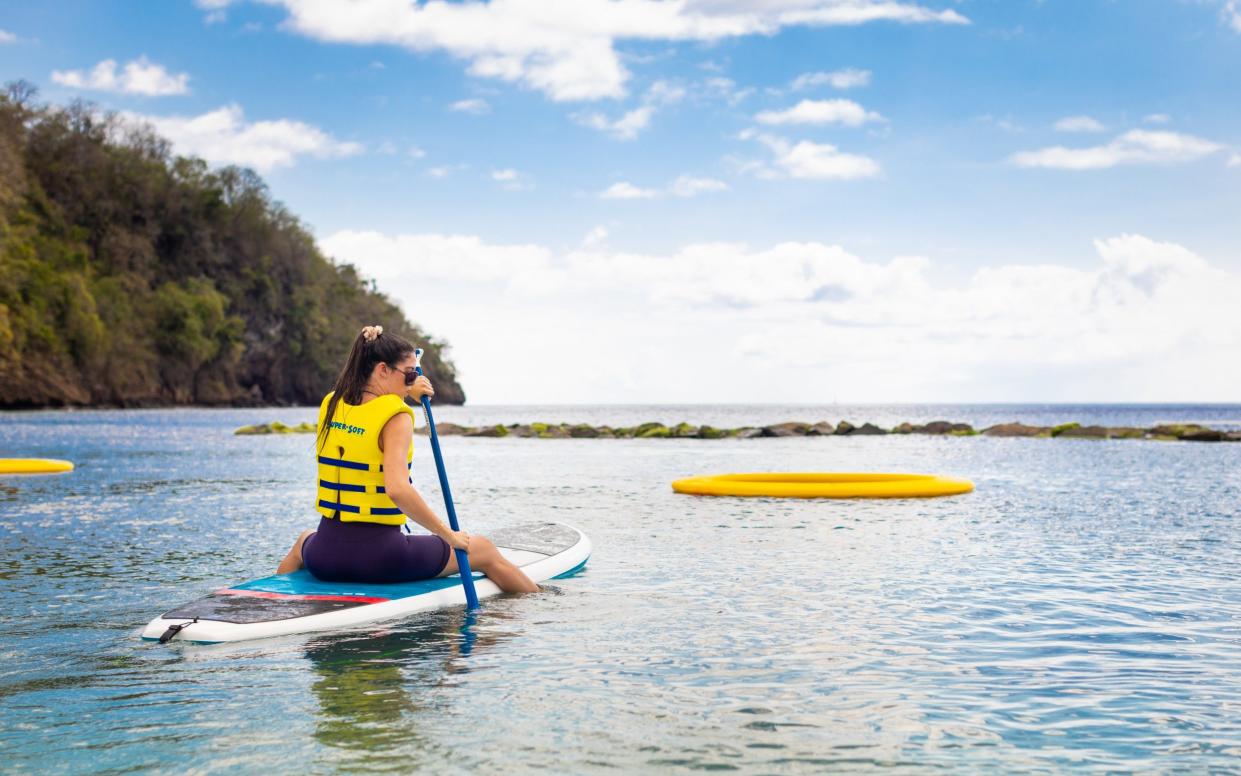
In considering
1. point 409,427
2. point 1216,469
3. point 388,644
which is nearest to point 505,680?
point 388,644

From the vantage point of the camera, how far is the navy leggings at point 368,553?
549 centimetres

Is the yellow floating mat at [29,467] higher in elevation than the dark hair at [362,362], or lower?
lower

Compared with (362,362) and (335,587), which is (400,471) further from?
(335,587)

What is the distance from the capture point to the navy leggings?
5488mm

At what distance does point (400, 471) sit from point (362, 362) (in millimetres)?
603

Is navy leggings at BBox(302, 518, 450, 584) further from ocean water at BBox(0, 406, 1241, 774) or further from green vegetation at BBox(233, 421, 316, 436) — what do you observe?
green vegetation at BBox(233, 421, 316, 436)

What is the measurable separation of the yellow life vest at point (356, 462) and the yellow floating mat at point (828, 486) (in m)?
8.01

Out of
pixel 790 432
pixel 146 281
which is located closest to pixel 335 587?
pixel 790 432

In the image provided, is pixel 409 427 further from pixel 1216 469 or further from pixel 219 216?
pixel 219 216

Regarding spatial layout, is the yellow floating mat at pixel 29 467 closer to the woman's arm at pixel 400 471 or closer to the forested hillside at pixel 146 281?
the woman's arm at pixel 400 471

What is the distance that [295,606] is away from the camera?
521 centimetres

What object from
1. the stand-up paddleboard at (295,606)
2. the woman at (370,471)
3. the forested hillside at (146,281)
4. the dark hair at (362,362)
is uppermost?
the forested hillside at (146,281)

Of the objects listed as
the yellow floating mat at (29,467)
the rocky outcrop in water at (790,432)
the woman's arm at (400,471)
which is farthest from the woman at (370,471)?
the rocky outcrop in water at (790,432)

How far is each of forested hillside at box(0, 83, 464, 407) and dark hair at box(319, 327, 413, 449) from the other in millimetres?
49881
